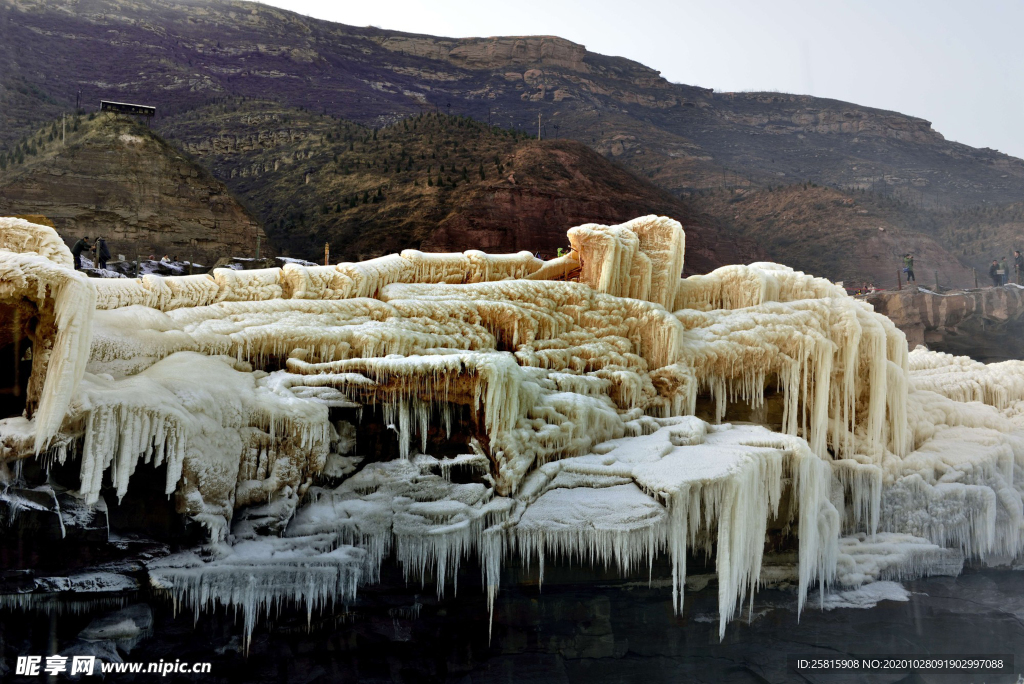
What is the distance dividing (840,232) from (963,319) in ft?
67.1

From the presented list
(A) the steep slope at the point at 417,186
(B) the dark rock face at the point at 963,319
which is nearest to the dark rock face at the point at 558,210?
(A) the steep slope at the point at 417,186

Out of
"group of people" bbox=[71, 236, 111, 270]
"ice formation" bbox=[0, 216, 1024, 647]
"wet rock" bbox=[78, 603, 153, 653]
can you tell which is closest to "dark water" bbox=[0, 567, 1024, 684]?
"wet rock" bbox=[78, 603, 153, 653]

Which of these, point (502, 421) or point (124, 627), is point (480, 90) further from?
point (124, 627)

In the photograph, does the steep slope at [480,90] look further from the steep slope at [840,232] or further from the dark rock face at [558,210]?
the dark rock face at [558,210]

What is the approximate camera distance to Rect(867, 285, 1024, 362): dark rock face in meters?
25.1

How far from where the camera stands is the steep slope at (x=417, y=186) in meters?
36.6

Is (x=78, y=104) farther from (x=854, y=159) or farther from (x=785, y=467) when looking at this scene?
(x=854, y=159)

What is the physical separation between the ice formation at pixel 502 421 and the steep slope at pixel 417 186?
23.1 metres

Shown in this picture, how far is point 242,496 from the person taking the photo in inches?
348

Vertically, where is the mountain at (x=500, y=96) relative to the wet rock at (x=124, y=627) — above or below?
above

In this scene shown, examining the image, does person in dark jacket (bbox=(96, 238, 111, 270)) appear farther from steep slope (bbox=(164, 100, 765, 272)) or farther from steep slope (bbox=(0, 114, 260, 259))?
steep slope (bbox=(164, 100, 765, 272))

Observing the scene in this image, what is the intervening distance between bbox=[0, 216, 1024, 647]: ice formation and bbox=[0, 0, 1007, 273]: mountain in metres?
31.8

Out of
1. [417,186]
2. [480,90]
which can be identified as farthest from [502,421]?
[480,90]

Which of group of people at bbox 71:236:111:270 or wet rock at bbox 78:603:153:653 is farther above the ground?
group of people at bbox 71:236:111:270
